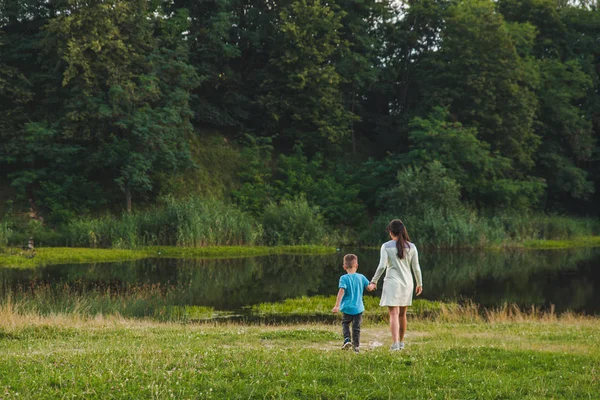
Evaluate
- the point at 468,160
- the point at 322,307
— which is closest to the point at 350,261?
the point at 322,307

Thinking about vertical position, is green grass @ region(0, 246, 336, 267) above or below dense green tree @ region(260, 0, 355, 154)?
below

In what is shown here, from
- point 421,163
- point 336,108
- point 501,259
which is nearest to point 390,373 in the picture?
point 501,259

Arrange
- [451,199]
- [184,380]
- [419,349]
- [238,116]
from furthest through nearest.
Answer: [238,116], [451,199], [419,349], [184,380]

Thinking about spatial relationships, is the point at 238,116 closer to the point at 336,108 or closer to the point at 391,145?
the point at 336,108

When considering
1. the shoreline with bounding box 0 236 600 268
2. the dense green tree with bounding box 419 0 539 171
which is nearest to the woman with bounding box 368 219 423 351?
the shoreline with bounding box 0 236 600 268

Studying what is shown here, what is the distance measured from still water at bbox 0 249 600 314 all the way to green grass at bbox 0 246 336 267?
1.34m

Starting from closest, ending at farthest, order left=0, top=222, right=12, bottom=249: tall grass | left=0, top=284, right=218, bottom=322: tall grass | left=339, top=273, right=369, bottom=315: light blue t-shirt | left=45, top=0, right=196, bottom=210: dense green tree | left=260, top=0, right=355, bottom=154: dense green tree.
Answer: left=339, top=273, right=369, bottom=315: light blue t-shirt
left=0, top=284, right=218, bottom=322: tall grass
left=0, top=222, right=12, bottom=249: tall grass
left=45, top=0, right=196, bottom=210: dense green tree
left=260, top=0, right=355, bottom=154: dense green tree

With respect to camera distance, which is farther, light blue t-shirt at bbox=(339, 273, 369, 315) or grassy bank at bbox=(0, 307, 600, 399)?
light blue t-shirt at bbox=(339, 273, 369, 315)

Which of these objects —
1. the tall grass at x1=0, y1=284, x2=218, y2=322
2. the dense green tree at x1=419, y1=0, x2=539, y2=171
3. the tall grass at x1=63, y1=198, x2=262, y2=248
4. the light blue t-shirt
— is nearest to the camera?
the light blue t-shirt

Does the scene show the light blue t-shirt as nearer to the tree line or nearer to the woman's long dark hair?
the woman's long dark hair

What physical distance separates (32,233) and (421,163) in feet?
84.8

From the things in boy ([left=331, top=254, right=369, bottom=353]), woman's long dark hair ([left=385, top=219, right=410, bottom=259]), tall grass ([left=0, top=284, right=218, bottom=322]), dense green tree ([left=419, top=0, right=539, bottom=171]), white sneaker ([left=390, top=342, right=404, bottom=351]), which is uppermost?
dense green tree ([left=419, top=0, right=539, bottom=171])

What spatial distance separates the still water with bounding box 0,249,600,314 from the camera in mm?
22891

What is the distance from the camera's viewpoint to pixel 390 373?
872cm
